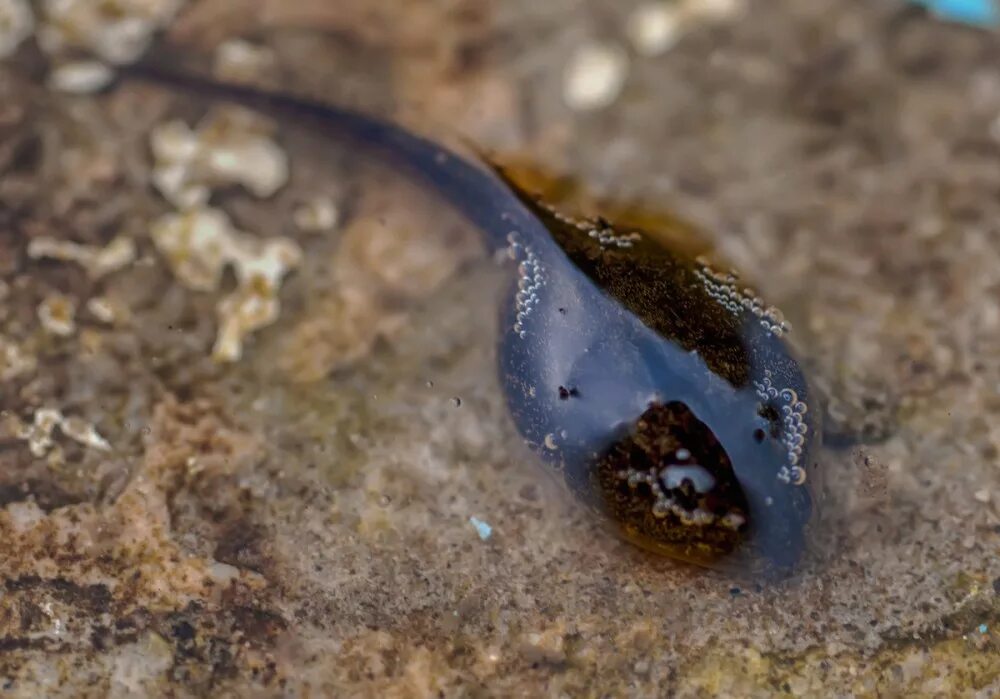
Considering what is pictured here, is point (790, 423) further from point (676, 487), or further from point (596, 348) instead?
point (596, 348)

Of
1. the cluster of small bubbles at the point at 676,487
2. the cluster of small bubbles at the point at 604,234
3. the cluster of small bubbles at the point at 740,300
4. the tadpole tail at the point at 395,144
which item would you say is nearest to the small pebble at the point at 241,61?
the tadpole tail at the point at 395,144

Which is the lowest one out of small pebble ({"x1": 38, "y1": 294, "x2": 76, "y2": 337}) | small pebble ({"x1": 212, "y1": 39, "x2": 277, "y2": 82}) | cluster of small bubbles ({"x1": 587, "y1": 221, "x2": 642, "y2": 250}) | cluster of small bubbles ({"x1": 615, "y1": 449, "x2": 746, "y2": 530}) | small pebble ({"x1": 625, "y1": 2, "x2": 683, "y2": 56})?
small pebble ({"x1": 38, "y1": 294, "x2": 76, "y2": 337})

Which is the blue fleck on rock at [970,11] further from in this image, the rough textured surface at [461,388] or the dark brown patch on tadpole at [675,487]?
the dark brown patch on tadpole at [675,487]

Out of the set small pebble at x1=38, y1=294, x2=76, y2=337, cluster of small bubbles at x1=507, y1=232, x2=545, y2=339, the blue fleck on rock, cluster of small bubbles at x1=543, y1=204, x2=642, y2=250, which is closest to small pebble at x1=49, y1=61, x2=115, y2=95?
small pebble at x1=38, y1=294, x2=76, y2=337

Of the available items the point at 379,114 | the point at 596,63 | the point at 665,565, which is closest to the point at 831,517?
the point at 665,565

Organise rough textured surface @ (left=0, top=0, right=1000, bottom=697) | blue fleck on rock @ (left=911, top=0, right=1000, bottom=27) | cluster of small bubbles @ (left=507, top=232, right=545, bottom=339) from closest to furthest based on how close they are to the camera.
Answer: blue fleck on rock @ (left=911, top=0, right=1000, bottom=27), rough textured surface @ (left=0, top=0, right=1000, bottom=697), cluster of small bubbles @ (left=507, top=232, right=545, bottom=339)

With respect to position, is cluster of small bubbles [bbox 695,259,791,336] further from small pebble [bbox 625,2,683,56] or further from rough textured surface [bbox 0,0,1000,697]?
small pebble [bbox 625,2,683,56]
